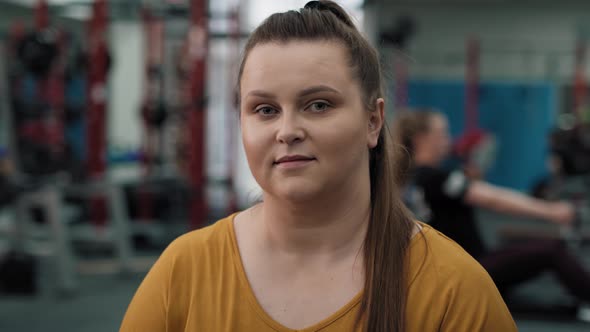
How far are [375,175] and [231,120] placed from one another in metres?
5.11

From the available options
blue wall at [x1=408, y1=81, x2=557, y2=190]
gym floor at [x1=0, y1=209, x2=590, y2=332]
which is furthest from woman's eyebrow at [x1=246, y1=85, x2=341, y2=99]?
blue wall at [x1=408, y1=81, x2=557, y2=190]

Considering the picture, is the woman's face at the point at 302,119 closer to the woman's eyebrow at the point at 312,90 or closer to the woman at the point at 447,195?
the woman's eyebrow at the point at 312,90

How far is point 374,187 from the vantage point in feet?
3.32

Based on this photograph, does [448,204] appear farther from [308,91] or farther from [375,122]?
[308,91]

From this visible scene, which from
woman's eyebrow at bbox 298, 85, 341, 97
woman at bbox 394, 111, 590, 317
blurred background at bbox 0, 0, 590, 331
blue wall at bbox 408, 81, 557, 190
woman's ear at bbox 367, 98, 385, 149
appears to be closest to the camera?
woman's eyebrow at bbox 298, 85, 341, 97

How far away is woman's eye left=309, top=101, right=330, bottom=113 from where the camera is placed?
849mm

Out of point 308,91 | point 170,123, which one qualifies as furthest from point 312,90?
point 170,123

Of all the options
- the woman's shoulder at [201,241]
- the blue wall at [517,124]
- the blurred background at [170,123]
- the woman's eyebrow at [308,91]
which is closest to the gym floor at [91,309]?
the blurred background at [170,123]

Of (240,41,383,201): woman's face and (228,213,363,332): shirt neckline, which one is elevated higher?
(240,41,383,201): woman's face

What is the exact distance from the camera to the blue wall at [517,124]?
7.74m

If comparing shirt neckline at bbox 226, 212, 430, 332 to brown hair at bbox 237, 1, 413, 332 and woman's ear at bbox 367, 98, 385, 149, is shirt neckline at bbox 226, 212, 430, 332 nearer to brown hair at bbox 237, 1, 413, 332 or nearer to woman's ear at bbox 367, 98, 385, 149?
brown hair at bbox 237, 1, 413, 332

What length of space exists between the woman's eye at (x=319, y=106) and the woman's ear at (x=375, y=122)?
114 mm

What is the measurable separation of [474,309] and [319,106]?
0.35 meters

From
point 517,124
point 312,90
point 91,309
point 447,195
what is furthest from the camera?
point 517,124
